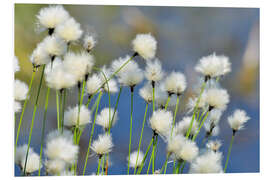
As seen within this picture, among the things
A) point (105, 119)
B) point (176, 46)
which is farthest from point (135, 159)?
point (176, 46)

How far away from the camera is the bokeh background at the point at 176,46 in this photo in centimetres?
149

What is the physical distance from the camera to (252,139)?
1676 mm

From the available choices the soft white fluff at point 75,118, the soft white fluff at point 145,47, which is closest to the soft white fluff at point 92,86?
the soft white fluff at point 75,118

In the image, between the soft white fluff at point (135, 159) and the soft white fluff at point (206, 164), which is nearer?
the soft white fluff at point (206, 164)

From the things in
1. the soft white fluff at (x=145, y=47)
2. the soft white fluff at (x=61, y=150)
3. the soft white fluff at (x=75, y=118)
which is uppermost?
the soft white fluff at (x=145, y=47)

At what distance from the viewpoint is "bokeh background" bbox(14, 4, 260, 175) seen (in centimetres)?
149

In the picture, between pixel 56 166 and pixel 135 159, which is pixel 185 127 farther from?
pixel 56 166

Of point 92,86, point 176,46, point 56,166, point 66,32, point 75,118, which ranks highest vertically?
point 176,46

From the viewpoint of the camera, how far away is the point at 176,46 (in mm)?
1658

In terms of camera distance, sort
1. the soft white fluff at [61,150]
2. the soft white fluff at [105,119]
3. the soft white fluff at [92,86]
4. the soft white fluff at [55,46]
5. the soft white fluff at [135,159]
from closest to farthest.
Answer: the soft white fluff at [61,150] < the soft white fluff at [55,46] < the soft white fluff at [92,86] < the soft white fluff at [105,119] < the soft white fluff at [135,159]

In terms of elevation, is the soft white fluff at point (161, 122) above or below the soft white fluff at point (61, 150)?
above

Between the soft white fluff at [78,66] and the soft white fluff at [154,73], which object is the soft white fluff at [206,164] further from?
the soft white fluff at [78,66]

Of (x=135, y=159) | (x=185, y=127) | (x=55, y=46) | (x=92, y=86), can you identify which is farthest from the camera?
(x=135, y=159)
